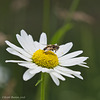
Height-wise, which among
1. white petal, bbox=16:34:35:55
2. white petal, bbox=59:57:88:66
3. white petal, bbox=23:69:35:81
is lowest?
Result: white petal, bbox=23:69:35:81

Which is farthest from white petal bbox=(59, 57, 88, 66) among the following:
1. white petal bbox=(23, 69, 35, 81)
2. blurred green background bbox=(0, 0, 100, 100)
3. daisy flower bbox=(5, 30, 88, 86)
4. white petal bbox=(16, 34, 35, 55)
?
blurred green background bbox=(0, 0, 100, 100)

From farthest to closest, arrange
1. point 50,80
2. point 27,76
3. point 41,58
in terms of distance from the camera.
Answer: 1. point 50,80
2. point 41,58
3. point 27,76

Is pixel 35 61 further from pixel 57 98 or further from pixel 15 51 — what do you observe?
pixel 57 98

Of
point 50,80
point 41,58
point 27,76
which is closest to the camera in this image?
point 27,76

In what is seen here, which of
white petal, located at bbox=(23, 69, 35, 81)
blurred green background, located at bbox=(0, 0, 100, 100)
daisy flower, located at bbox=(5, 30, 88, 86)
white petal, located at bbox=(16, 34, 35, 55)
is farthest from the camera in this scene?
blurred green background, located at bbox=(0, 0, 100, 100)

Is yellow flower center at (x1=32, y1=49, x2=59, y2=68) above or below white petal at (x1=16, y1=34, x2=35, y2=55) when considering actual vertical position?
below

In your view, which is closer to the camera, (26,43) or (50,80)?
(26,43)

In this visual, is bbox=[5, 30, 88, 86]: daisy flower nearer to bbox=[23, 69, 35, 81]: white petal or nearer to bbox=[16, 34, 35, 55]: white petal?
bbox=[16, 34, 35, 55]: white petal

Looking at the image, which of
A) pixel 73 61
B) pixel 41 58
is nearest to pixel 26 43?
pixel 41 58

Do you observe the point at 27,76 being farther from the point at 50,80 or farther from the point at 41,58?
the point at 50,80

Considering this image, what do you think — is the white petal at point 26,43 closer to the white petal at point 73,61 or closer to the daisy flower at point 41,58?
the daisy flower at point 41,58
